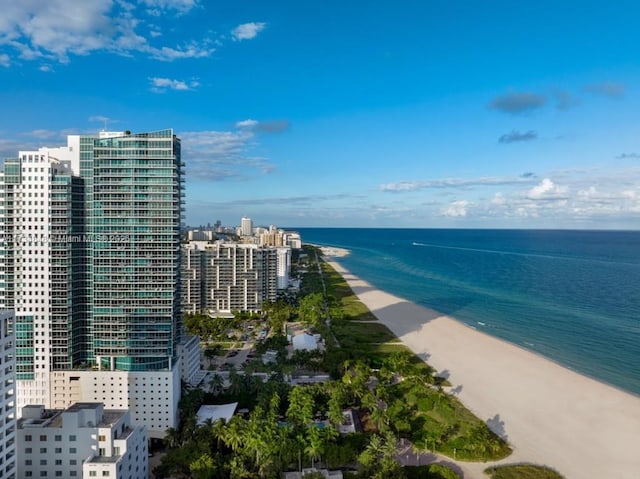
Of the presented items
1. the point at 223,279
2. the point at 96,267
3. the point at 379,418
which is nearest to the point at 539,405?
the point at 379,418

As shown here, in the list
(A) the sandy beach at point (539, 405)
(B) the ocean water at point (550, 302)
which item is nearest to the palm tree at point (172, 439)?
(A) the sandy beach at point (539, 405)

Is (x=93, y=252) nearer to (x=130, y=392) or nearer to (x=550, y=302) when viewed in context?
(x=130, y=392)

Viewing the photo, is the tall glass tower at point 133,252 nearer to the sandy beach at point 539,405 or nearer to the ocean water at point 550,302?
the sandy beach at point 539,405

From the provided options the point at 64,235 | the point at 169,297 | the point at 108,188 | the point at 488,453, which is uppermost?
the point at 108,188

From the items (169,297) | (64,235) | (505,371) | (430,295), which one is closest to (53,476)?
(169,297)

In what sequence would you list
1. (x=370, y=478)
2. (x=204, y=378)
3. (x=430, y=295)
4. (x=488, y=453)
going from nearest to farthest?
(x=370, y=478) < (x=488, y=453) < (x=204, y=378) < (x=430, y=295)

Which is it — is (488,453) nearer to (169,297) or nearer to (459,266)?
(169,297)

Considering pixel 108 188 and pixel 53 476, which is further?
pixel 108 188
